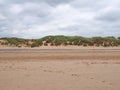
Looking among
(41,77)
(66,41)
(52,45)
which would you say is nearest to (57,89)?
(41,77)

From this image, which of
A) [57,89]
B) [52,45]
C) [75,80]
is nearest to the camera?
[57,89]

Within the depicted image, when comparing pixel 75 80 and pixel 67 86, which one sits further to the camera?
pixel 75 80

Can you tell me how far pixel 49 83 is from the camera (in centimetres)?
1071

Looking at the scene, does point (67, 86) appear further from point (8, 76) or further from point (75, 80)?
point (8, 76)

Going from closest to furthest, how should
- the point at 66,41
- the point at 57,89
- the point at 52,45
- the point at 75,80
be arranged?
1. the point at 57,89
2. the point at 75,80
3. the point at 52,45
4. the point at 66,41

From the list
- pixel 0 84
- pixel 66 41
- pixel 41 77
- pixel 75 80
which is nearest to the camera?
pixel 0 84

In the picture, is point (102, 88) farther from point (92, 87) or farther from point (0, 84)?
point (0, 84)

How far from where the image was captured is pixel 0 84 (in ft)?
34.9

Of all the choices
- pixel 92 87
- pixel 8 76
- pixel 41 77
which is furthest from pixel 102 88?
pixel 8 76

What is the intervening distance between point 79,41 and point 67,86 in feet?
125

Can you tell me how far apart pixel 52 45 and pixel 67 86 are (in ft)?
117

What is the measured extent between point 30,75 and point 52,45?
109 feet

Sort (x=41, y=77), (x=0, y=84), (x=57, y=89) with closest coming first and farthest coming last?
(x=57, y=89) → (x=0, y=84) → (x=41, y=77)

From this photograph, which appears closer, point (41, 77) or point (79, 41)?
point (41, 77)
